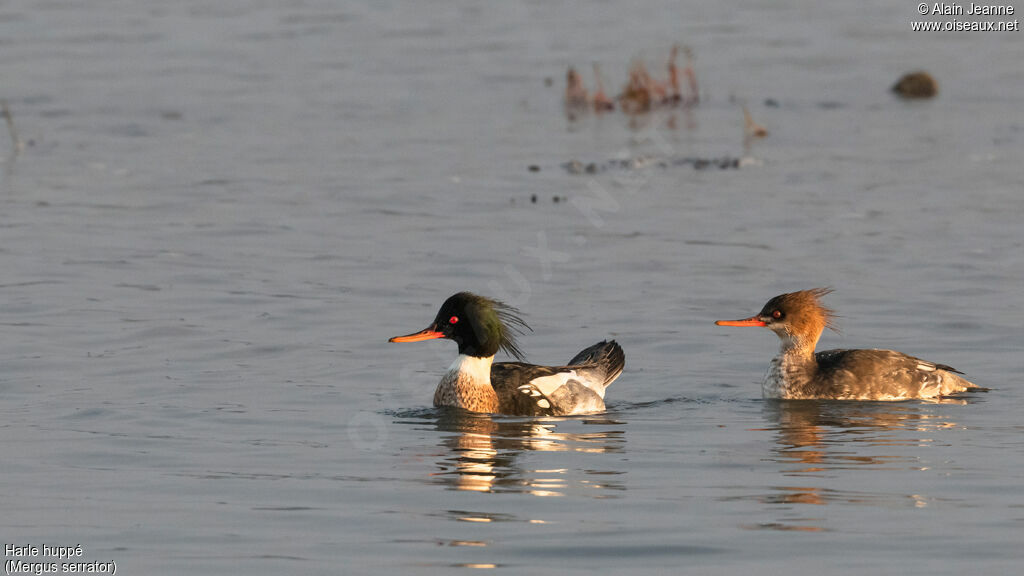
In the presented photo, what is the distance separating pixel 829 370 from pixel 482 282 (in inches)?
195

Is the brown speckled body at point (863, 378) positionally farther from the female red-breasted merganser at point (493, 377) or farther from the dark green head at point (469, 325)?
the dark green head at point (469, 325)

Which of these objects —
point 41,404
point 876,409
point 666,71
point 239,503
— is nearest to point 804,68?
point 666,71

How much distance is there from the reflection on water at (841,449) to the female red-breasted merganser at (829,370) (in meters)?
0.16

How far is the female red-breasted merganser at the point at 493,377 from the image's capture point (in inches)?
523

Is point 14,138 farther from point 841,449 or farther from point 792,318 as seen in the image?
point 841,449

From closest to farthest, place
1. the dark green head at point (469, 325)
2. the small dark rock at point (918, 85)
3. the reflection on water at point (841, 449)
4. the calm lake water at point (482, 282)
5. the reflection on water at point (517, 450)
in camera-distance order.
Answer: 1. the calm lake water at point (482, 282)
2. the reflection on water at point (841, 449)
3. the reflection on water at point (517, 450)
4. the dark green head at point (469, 325)
5. the small dark rock at point (918, 85)

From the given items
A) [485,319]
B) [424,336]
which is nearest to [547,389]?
[485,319]

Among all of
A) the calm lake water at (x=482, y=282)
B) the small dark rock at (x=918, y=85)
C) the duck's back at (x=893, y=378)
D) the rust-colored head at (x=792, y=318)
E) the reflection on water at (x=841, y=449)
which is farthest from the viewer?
the small dark rock at (x=918, y=85)

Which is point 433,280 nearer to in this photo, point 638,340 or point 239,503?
point 638,340

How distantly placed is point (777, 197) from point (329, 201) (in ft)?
19.8

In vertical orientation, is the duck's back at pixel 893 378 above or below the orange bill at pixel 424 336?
below

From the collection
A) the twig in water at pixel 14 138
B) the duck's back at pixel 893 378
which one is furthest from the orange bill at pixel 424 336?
the twig in water at pixel 14 138

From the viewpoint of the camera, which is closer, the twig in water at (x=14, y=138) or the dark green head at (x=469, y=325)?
the dark green head at (x=469, y=325)

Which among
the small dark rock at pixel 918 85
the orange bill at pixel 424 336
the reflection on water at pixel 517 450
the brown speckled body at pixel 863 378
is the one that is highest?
the small dark rock at pixel 918 85
